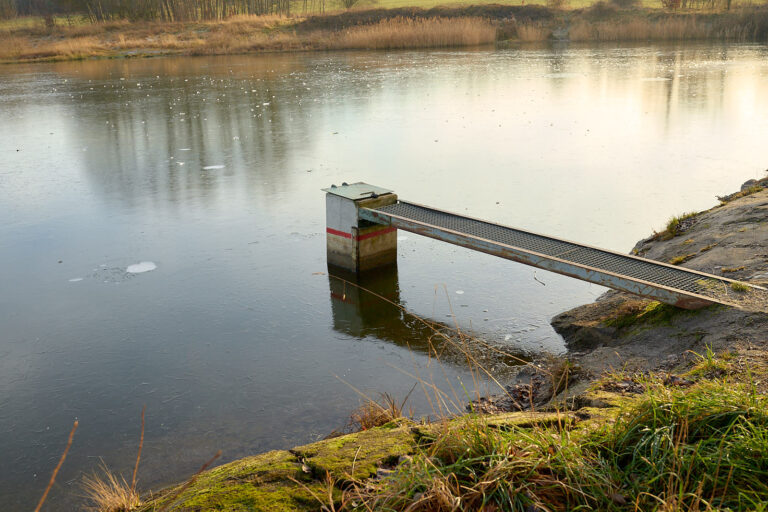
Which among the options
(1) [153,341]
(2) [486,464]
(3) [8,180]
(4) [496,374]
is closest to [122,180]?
(3) [8,180]

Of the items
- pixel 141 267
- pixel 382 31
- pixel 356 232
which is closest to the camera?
pixel 356 232

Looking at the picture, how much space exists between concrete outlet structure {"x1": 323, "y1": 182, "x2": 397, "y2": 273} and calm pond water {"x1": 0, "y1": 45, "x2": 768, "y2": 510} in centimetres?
23

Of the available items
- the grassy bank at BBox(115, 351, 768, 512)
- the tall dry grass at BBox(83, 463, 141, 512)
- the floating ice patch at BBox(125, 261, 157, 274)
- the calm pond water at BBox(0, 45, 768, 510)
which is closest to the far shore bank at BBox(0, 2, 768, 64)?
the calm pond water at BBox(0, 45, 768, 510)

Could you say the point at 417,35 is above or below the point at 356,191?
above

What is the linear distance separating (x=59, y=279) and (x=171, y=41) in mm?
30374

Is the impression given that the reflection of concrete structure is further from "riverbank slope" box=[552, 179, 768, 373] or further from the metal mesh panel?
"riverbank slope" box=[552, 179, 768, 373]

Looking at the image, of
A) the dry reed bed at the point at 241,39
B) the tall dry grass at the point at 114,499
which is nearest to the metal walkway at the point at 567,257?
the tall dry grass at the point at 114,499

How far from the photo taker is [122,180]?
30.0 feet

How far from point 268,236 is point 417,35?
24438 millimetres

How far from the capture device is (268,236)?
695cm

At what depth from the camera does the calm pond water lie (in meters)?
4.15

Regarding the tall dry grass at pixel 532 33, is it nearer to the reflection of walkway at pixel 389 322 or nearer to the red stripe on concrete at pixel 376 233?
the red stripe on concrete at pixel 376 233

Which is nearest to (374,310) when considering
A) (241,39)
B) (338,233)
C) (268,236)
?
(338,233)

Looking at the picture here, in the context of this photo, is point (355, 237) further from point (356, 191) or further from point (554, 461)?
point (554, 461)
